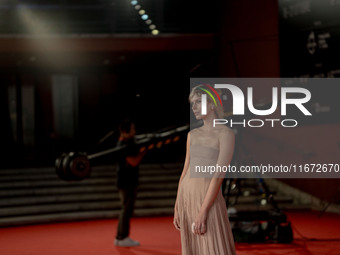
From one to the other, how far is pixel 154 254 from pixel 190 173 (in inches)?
139

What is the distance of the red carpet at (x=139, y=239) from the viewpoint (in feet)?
20.1

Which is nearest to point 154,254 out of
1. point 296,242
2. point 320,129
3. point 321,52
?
point 296,242

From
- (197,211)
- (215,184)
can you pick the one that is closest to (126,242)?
(197,211)

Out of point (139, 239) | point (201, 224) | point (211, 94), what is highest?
point (211, 94)

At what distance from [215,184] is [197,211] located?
0.65 ft

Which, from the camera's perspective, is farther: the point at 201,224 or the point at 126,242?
the point at 126,242

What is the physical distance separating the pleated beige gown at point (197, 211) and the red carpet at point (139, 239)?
3289mm

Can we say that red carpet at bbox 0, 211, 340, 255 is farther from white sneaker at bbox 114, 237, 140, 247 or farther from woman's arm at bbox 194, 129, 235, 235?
woman's arm at bbox 194, 129, 235, 235

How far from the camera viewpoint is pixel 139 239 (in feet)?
23.2

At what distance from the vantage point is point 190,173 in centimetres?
270

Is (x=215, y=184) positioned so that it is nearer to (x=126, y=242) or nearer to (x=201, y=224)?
(x=201, y=224)

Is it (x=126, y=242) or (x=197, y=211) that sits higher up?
(x=197, y=211)

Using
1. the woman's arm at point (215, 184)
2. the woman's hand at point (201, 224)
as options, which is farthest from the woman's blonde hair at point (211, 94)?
the woman's hand at point (201, 224)

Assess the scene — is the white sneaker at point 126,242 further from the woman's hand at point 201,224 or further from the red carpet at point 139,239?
the woman's hand at point 201,224
